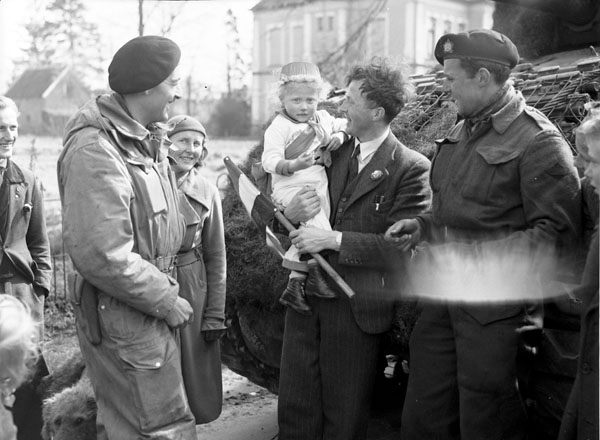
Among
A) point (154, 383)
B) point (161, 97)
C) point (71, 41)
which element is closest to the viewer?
point (154, 383)

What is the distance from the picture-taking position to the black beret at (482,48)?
139 inches

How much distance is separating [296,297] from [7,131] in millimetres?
1862

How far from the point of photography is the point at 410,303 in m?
3.92

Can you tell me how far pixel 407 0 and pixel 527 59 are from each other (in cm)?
2998

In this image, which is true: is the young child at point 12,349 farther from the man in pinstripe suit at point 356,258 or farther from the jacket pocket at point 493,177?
the jacket pocket at point 493,177

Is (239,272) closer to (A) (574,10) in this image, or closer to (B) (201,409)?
(B) (201,409)

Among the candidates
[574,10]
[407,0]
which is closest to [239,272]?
[574,10]

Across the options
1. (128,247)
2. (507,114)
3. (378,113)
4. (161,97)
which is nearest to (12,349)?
(128,247)

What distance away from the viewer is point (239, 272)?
4.79m

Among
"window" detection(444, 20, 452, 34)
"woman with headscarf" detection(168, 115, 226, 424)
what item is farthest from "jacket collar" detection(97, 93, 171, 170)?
"window" detection(444, 20, 452, 34)

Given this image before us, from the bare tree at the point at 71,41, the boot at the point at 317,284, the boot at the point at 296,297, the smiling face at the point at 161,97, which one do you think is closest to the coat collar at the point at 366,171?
the boot at the point at 317,284

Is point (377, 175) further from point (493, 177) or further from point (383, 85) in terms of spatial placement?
point (493, 177)

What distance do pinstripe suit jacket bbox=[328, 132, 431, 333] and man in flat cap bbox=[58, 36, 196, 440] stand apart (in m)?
0.86

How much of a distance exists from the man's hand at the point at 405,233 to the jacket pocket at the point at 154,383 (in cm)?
109
